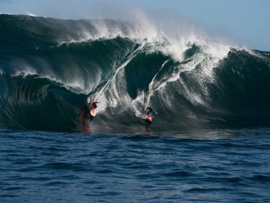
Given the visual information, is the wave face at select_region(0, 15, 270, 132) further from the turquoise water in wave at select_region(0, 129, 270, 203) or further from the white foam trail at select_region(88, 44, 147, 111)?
the turquoise water in wave at select_region(0, 129, 270, 203)

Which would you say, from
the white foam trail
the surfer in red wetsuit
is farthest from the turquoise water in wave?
the white foam trail

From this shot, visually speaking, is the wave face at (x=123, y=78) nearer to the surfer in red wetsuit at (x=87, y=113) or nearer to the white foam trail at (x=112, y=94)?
the white foam trail at (x=112, y=94)

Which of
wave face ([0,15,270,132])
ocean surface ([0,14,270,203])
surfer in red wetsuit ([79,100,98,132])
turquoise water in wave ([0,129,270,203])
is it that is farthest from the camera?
wave face ([0,15,270,132])

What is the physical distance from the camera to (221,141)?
1527 centimetres

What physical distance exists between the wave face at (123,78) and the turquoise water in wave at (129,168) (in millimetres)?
2862

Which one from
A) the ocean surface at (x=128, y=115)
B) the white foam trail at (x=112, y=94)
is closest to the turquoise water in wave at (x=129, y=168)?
the ocean surface at (x=128, y=115)

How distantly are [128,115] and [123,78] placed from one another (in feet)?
5.32

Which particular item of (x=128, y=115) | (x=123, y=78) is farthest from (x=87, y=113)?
(x=123, y=78)

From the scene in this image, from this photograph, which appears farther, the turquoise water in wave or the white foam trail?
the white foam trail

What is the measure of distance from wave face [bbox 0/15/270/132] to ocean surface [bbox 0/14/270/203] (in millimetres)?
38

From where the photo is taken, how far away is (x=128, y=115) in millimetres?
18812

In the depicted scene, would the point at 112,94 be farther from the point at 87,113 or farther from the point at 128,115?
the point at 87,113

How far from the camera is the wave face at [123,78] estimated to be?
722 inches

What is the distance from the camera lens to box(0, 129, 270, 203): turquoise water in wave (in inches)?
380
